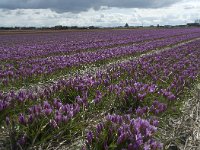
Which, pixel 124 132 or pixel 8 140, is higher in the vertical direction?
pixel 124 132

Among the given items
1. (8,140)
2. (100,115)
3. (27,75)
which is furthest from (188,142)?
(27,75)

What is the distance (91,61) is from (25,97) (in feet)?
32.7

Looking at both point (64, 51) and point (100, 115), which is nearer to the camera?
point (100, 115)

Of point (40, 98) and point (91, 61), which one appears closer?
point (40, 98)

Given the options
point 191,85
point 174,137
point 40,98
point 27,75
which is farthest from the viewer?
point 27,75

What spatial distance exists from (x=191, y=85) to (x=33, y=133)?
5.92 meters

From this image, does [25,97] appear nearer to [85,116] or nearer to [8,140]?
[85,116]

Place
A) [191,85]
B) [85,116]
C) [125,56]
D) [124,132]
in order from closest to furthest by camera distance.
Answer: [124,132]
[85,116]
[191,85]
[125,56]

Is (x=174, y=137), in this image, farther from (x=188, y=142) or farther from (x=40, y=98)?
(x=40, y=98)

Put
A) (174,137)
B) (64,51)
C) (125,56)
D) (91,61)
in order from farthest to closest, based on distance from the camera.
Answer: (64,51)
(125,56)
(91,61)
(174,137)

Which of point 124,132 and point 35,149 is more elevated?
point 124,132

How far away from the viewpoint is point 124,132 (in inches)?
154

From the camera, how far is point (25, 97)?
19.6 feet

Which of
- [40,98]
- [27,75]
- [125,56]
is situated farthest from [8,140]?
[125,56]
